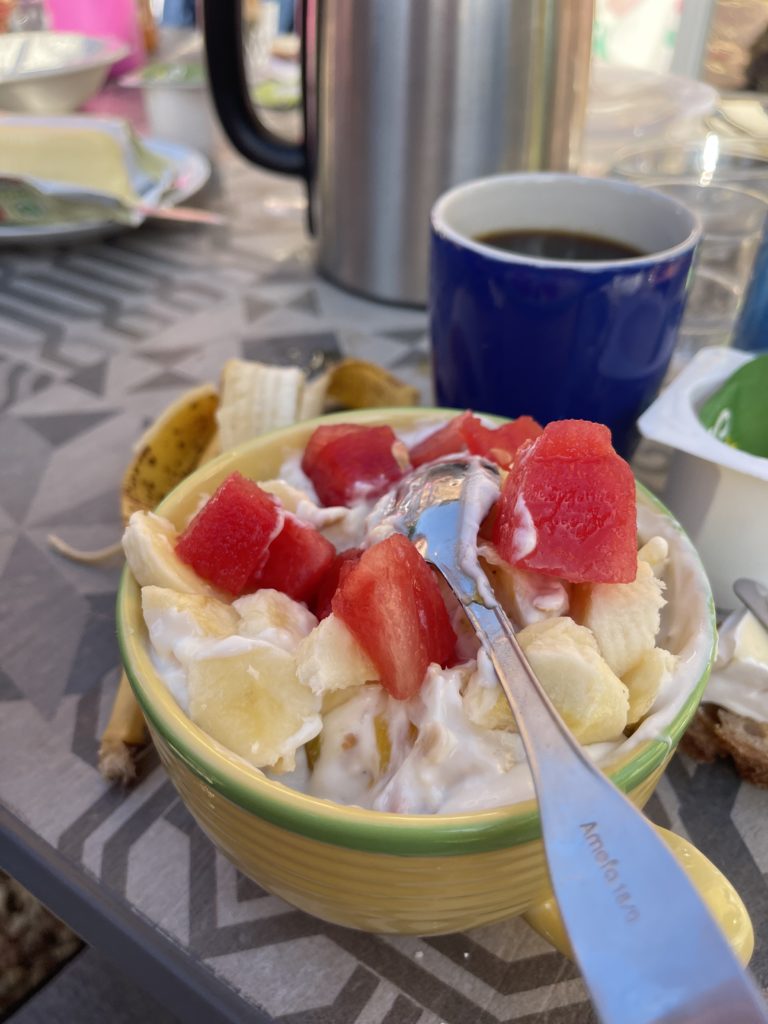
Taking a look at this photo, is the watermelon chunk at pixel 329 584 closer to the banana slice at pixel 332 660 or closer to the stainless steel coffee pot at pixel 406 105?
the banana slice at pixel 332 660

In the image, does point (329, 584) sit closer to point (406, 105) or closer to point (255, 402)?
point (255, 402)

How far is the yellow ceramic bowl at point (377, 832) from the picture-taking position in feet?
1.03

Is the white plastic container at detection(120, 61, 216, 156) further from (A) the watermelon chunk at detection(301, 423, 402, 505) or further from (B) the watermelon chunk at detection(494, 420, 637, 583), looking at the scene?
(B) the watermelon chunk at detection(494, 420, 637, 583)

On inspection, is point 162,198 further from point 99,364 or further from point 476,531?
point 476,531

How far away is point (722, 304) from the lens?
0.91 m

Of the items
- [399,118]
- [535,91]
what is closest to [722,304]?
[535,91]

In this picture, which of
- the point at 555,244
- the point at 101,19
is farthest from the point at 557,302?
the point at 101,19

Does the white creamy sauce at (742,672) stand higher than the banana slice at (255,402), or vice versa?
the banana slice at (255,402)

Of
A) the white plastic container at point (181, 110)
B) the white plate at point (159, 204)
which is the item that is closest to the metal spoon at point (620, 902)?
the white plate at point (159, 204)

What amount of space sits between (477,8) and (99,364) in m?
0.53

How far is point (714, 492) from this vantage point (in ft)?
1.79

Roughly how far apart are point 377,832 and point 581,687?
102 mm

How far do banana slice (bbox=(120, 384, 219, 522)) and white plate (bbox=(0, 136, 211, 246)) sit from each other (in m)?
0.53

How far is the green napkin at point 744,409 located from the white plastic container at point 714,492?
16mm
